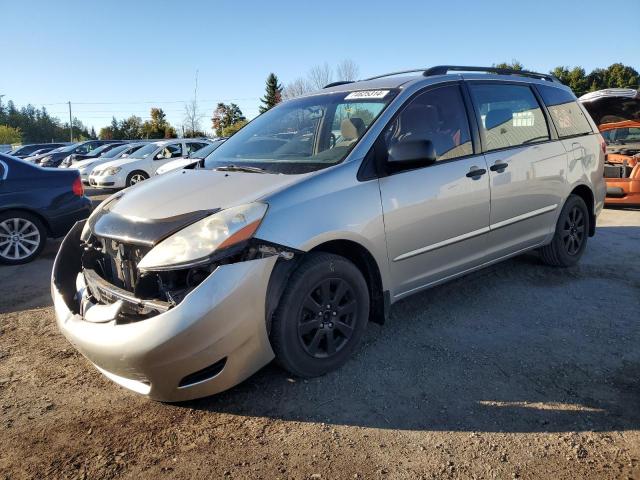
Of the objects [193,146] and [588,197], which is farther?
[193,146]

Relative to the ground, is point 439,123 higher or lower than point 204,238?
higher

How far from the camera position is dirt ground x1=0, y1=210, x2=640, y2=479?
2289 mm

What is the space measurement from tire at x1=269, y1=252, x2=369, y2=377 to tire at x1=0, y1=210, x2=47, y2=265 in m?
5.01

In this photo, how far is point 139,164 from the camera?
14.6m

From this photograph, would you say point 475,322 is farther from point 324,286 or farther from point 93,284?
point 93,284

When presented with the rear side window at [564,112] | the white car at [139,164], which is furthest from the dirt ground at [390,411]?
the white car at [139,164]

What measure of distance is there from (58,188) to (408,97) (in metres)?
5.10

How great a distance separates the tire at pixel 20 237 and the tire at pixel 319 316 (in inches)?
197

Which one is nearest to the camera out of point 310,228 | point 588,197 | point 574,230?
point 310,228

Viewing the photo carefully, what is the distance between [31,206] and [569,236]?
6.35m

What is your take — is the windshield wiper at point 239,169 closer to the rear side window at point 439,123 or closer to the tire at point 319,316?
the tire at point 319,316

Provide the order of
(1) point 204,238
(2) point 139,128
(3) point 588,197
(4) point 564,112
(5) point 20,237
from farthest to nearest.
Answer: (2) point 139,128, (5) point 20,237, (3) point 588,197, (4) point 564,112, (1) point 204,238

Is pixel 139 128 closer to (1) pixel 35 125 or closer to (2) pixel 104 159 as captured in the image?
(1) pixel 35 125

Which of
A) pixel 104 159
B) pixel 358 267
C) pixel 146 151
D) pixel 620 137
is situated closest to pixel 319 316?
pixel 358 267
